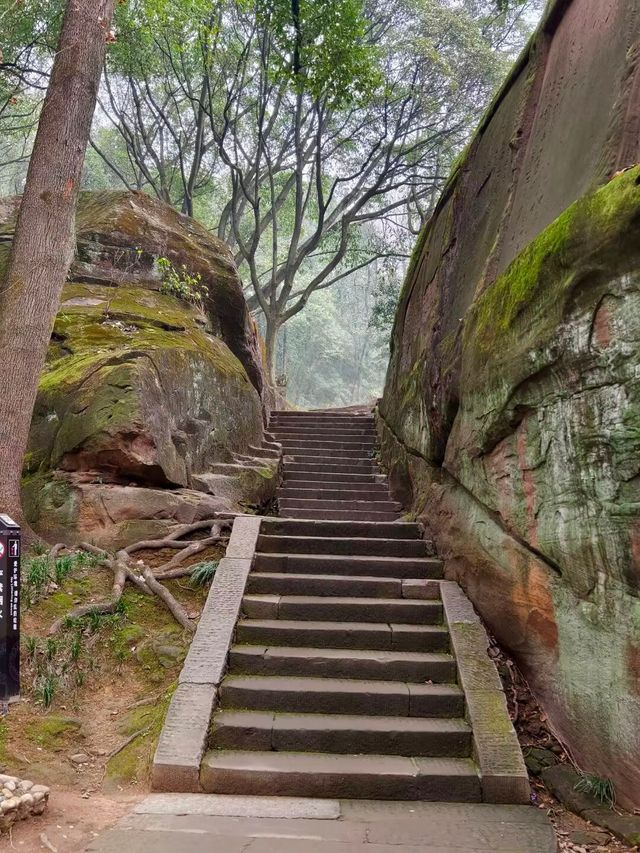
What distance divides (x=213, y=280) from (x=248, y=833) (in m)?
9.13

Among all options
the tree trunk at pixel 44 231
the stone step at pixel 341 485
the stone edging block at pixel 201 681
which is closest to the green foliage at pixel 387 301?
the stone step at pixel 341 485

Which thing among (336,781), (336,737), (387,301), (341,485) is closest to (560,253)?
(336,737)

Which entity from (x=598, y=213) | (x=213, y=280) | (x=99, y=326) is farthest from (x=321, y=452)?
(x=598, y=213)

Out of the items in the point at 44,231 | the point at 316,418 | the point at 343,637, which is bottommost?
the point at 343,637

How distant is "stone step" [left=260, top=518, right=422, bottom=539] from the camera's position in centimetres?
611

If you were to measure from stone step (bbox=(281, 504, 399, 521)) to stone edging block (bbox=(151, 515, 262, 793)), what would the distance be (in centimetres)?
261

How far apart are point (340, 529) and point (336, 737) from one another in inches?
106

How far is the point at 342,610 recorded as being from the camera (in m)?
4.80

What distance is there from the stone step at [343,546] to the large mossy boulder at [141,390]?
99 centimetres

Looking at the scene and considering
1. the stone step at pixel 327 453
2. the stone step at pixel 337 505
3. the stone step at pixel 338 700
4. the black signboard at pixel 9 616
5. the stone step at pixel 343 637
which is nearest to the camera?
the black signboard at pixel 9 616

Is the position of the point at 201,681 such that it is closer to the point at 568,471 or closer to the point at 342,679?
the point at 342,679

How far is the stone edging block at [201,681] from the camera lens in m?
3.27

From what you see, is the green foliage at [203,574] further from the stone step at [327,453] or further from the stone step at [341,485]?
the stone step at [327,453]

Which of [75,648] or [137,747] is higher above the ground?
[75,648]
